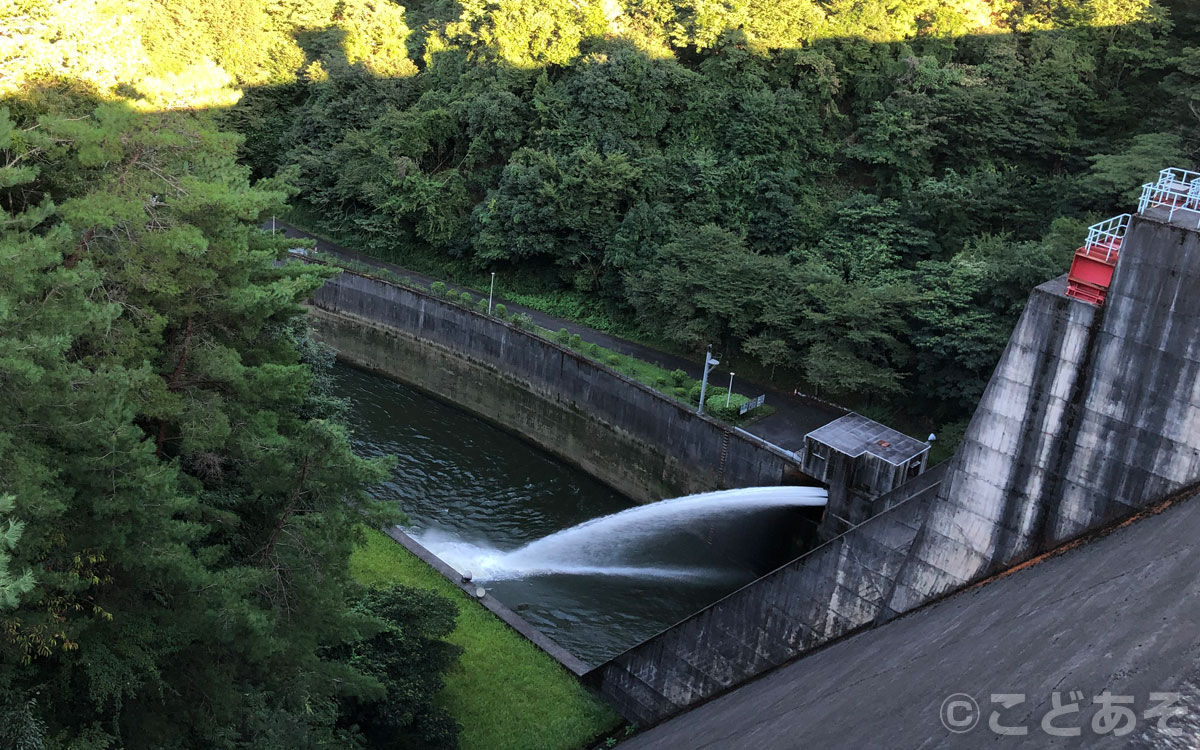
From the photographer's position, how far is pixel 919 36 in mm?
39688

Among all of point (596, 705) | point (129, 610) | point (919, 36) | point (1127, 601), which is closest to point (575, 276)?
point (919, 36)

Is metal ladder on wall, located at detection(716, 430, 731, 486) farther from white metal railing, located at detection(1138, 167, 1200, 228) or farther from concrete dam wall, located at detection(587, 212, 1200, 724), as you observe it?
white metal railing, located at detection(1138, 167, 1200, 228)

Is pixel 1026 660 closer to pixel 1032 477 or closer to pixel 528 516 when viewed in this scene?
pixel 1032 477

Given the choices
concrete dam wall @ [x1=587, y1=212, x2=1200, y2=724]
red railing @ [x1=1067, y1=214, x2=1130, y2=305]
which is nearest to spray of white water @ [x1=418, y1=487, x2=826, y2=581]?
concrete dam wall @ [x1=587, y1=212, x2=1200, y2=724]

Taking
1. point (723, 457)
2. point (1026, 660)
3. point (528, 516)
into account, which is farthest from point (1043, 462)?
point (528, 516)

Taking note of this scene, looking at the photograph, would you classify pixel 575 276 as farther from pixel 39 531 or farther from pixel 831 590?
pixel 39 531

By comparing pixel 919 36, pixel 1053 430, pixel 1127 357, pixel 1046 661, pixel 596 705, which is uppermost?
pixel 919 36

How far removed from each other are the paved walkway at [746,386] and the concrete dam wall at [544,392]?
5.24ft

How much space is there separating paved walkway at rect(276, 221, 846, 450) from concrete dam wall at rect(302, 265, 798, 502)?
62.9 inches

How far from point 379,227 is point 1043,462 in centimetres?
3497

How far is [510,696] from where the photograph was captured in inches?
782

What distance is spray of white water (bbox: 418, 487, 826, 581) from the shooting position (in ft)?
88.0

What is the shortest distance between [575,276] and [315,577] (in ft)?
83.6

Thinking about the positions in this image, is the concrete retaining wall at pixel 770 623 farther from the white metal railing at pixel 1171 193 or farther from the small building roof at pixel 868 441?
the white metal railing at pixel 1171 193
